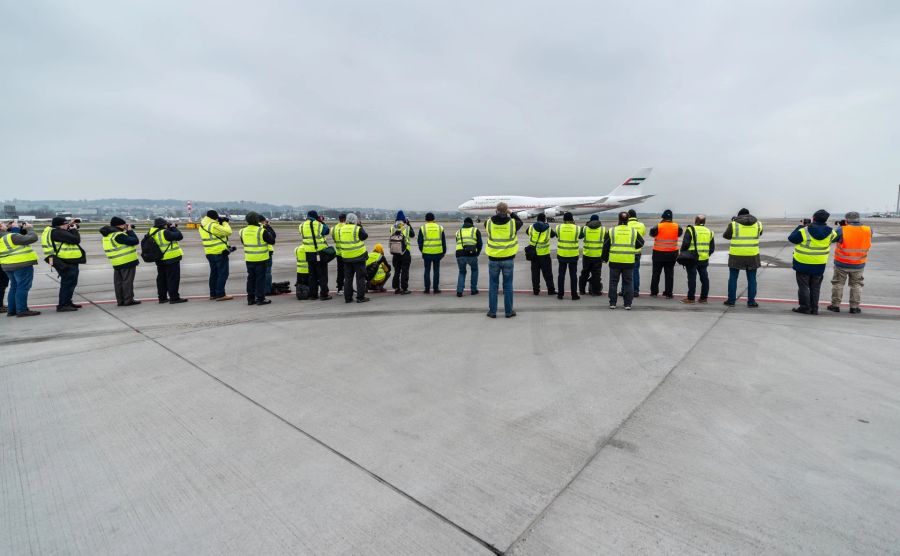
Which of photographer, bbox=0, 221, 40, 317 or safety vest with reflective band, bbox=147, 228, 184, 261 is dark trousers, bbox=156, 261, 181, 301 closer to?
safety vest with reflective band, bbox=147, 228, 184, 261

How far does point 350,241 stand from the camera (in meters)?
7.87

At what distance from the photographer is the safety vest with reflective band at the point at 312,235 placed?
26.7 feet

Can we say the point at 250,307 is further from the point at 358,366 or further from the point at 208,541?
the point at 208,541

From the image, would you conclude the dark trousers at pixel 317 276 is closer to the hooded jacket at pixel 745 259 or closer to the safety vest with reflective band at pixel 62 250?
the safety vest with reflective band at pixel 62 250

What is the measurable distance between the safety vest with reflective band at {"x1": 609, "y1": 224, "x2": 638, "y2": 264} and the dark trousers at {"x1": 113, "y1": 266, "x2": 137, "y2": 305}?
30.6ft

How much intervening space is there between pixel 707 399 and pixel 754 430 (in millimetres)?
530

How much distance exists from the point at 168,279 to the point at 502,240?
22.2ft

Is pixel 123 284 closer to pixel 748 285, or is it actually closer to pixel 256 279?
pixel 256 279

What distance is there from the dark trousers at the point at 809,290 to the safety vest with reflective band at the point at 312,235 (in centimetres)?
858

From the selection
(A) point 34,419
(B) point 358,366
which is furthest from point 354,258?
(A) point 34,419

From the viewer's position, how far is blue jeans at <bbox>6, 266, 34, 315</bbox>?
723 cm

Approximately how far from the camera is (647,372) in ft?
14.0

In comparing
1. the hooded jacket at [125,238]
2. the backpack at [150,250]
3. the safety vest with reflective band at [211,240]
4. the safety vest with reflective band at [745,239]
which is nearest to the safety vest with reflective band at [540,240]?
the safety vest with reflective band at [745,239]

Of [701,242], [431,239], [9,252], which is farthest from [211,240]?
[701,242]
